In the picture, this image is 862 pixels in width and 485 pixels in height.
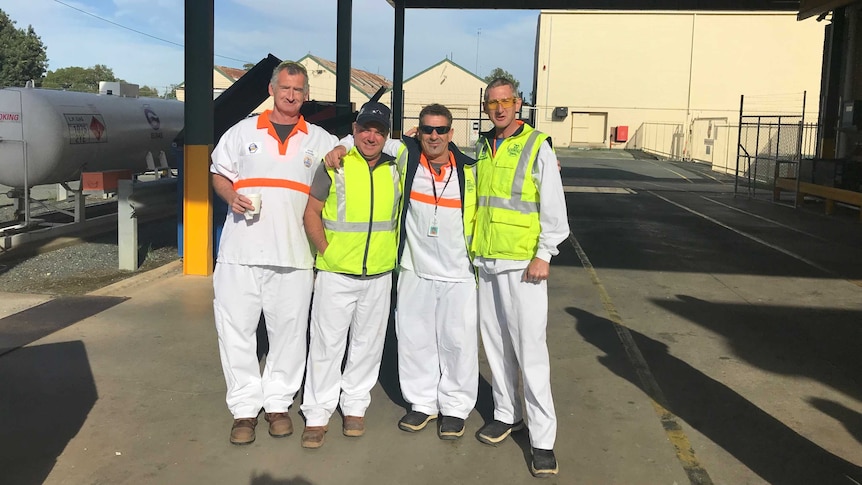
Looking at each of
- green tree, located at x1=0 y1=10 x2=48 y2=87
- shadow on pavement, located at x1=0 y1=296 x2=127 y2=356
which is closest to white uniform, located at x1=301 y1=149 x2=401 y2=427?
shadow on pavement, located at x1=0 y1=296 x2=127 y2=356

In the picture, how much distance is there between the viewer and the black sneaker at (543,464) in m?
3.74

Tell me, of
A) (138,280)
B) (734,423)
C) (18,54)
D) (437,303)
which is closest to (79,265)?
(138,280)

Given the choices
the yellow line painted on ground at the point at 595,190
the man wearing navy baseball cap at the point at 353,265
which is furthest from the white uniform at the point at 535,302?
the yellow line painted on ground at the point at 595,190

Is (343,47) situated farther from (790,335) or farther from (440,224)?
(440,224)

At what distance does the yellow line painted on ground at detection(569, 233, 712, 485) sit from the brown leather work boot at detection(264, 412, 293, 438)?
7.25ft

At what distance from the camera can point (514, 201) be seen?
3.87 meters

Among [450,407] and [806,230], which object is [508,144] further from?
[806,230]

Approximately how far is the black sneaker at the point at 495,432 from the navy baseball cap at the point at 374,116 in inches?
70.7

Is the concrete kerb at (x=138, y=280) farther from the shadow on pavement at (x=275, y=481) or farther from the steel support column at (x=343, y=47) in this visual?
the steel support column at (x=343, y=47)

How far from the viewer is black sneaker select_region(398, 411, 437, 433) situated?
425 centimetres

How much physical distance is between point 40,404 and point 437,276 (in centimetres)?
265

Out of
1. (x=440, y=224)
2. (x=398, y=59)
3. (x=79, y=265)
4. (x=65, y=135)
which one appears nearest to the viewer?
(x=440, y=224)

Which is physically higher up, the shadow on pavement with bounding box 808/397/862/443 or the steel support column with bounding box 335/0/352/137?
the steel support column with bounding box 335/0/352/137

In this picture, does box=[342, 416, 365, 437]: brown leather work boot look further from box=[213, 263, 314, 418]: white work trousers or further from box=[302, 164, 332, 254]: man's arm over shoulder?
box=[302, 164, 332, 254]: man's arm over shoulder
